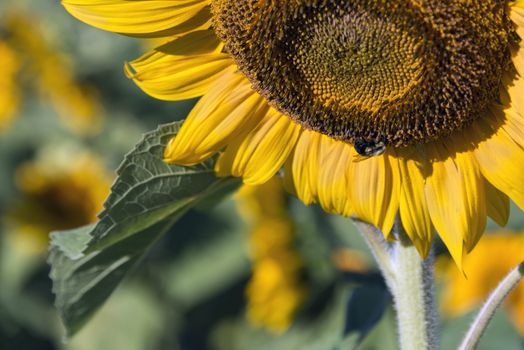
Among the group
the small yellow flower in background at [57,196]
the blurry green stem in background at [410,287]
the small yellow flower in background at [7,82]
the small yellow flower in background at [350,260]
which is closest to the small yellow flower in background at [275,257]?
the small yellow flower in background at [350,260]

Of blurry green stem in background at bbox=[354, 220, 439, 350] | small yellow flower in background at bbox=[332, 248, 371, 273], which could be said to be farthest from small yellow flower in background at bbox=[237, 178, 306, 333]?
blurry green stem in background at bbox=[354, 220, 439, 350]

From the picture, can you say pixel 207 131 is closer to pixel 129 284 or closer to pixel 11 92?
pixel 129 284

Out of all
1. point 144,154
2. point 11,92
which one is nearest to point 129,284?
point 11,92

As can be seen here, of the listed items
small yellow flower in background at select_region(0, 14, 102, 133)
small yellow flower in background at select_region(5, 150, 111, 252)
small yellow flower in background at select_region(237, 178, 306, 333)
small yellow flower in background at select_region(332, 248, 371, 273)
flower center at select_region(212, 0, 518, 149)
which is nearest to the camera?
flower center at select_region(212, 0, 518, 149)

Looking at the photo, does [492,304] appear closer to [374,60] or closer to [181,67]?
[374,60]

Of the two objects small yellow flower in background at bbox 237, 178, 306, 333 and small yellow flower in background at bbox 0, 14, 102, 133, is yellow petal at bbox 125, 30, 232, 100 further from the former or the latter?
small yellow flower in background at bbox 0, 14, 102, 133

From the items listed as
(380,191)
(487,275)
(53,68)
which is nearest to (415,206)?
(380,191)
